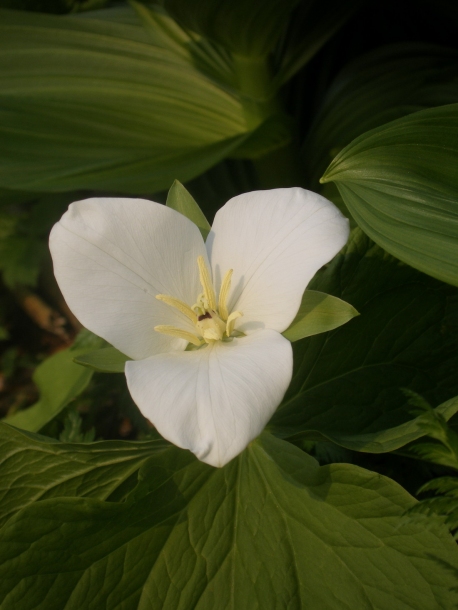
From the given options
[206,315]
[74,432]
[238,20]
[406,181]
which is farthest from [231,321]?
[238,20]

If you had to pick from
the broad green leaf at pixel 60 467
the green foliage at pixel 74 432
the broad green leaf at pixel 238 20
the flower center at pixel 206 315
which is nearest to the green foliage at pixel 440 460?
the flower center at pixel 206 315

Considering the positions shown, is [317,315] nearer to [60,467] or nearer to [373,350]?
[373,350]

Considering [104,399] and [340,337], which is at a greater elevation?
[340,337]

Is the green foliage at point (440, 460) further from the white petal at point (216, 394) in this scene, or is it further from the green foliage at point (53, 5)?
the green foliage at point (53, 5)

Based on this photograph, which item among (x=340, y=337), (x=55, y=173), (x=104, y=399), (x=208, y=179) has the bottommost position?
(x=104, y=399)

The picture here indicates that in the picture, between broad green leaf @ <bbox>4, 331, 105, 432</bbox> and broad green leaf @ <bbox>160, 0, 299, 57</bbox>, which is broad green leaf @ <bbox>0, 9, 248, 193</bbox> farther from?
broad green leaf @ <bbox>4, 331, 105, 432</bbox>

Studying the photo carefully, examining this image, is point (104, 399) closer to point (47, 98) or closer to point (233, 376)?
point (47, 98)

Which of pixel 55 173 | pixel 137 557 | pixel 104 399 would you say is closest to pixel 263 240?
pixel 137 557

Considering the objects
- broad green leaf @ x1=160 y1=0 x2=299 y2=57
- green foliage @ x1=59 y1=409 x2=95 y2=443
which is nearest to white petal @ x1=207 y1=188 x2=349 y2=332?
green foliage @ x1=59 y1=409 x2=95 y2=443
